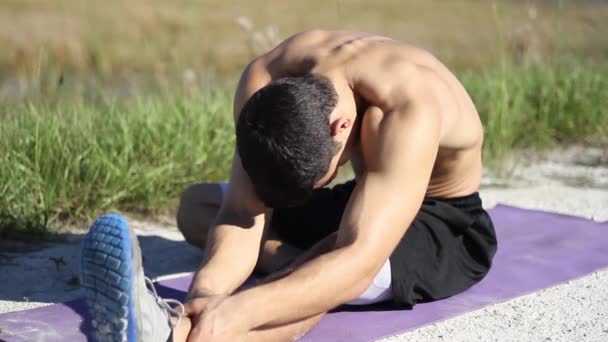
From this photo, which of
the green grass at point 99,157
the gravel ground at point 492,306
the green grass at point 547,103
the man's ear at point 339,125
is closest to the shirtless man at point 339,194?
the man's ear at point 339,125

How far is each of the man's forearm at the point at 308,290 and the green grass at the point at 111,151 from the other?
1.77 meters

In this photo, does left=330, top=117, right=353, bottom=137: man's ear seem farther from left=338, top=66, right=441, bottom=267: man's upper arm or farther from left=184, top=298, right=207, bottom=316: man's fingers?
left=184, top=298, right=207, bottom=316: man's fingers

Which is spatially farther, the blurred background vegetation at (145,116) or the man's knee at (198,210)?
the blurred background vegetation at (145,116)

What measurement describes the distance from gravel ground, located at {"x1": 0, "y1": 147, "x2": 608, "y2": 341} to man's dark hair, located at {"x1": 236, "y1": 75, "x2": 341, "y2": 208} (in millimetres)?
592

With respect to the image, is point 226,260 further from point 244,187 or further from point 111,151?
point 111,151

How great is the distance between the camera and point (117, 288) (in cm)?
239

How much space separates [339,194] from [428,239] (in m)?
0.38

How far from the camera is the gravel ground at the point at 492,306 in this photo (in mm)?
3088

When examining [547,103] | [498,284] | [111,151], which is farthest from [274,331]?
[547,103]

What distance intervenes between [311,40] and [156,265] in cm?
111

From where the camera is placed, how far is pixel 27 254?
3896mm

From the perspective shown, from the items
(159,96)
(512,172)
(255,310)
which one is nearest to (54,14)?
(159,96)

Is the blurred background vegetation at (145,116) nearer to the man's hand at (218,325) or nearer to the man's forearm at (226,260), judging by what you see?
the man's forearm at (226,260)

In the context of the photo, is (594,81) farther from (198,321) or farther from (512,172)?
(198,321)
